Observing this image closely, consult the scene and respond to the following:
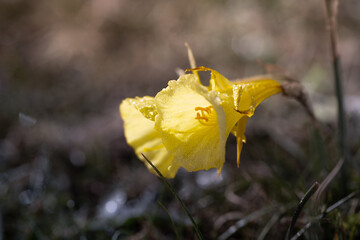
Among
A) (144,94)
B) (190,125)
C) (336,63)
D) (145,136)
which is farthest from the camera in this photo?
(144,94)

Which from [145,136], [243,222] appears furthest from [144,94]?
[243,222]

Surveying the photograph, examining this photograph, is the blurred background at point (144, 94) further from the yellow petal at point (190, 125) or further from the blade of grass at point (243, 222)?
the yellow petal at point (190, 125)

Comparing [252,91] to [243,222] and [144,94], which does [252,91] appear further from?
[144,94]

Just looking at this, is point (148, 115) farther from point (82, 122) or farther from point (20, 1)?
point (20, 1)

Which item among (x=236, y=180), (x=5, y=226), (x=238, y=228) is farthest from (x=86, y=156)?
(x=238, y=228)

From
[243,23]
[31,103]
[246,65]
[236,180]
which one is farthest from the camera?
[243,23]

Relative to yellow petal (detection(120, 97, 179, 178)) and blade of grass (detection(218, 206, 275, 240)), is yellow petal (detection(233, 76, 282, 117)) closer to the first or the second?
yellow petal (detection(120, 97, 179, 178))

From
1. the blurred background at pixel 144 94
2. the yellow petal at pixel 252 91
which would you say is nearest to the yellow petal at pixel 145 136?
the blurred background at pixel 144 94
